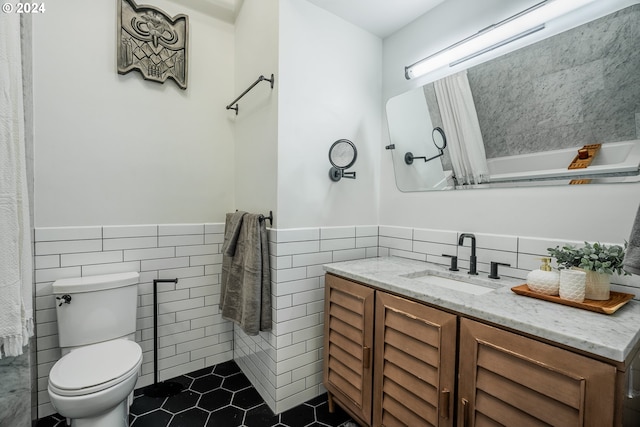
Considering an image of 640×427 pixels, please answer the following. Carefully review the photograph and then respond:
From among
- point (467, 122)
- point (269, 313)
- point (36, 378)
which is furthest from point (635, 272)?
point (36, 378)

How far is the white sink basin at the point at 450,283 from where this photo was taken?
1378mm

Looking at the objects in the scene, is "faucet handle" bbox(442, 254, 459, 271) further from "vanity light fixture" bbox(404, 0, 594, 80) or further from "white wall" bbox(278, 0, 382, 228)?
"vanity light fixture" bbox(404, 0, 594, 80)

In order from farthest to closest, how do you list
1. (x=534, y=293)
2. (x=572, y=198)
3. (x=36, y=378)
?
(x=36, y=378)
(x=572, y=198)
(x=534, y=293)

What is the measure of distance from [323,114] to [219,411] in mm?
1891

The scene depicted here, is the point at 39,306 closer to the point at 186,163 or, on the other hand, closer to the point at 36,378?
the point at 36,378

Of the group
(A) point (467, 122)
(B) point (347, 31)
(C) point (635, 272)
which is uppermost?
(B) point (347, 31)

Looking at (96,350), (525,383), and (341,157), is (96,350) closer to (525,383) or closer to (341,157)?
(341,157)

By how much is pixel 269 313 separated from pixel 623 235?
65.1 inches

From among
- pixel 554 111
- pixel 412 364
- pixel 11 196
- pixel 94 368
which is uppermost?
pixel 554 111

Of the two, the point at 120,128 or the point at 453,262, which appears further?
the point at 120,128

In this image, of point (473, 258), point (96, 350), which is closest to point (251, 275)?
point (96, 350)

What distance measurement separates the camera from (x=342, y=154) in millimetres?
1799

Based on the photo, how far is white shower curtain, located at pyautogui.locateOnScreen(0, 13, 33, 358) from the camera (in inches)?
40.3

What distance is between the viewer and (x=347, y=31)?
1.88 meters
